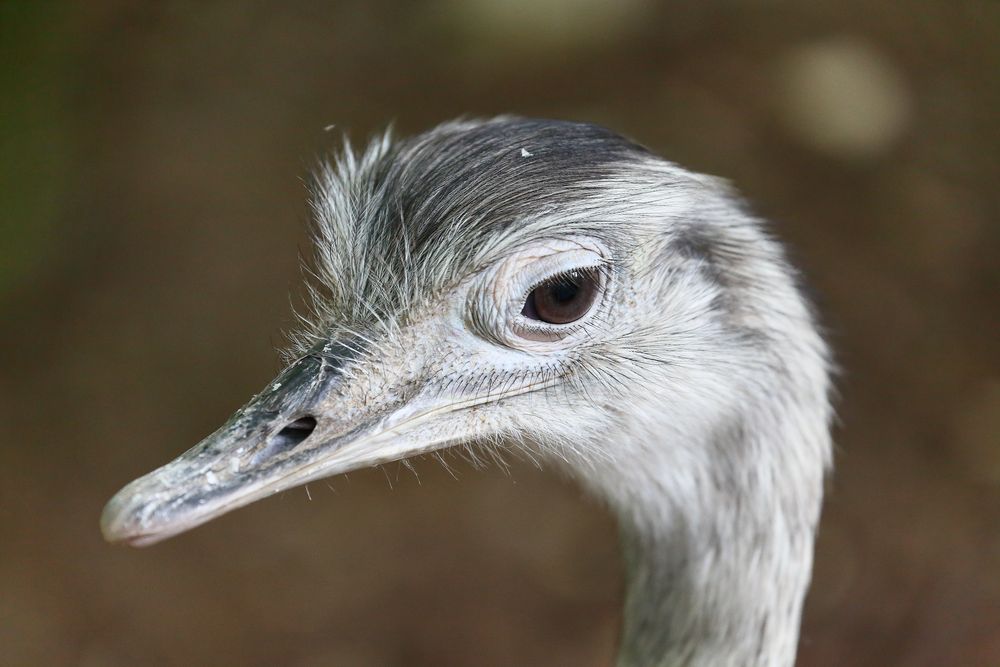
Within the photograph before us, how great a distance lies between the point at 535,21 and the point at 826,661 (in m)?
2.38

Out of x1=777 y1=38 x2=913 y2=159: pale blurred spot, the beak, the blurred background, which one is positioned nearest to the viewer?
the beak

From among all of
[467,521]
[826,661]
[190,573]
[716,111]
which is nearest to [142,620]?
[190,573]

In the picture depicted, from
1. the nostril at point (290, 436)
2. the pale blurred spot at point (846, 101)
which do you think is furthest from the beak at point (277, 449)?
the pale blurred spot at point (846, 101)

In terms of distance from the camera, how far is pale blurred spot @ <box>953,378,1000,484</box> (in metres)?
3.25

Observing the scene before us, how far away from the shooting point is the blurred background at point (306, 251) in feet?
10.3

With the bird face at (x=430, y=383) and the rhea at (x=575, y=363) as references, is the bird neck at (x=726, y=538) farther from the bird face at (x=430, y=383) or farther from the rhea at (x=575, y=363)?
the bird face at (x=430, y=383)

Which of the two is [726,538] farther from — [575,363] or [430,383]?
[430,383]

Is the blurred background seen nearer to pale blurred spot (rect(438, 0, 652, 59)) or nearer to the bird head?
pale blurred spot (rect(438, 0, 652, 59))

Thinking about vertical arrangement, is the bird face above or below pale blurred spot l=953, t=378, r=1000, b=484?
above

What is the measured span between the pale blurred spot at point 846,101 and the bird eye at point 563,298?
254 cm

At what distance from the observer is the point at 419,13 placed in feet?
13.2

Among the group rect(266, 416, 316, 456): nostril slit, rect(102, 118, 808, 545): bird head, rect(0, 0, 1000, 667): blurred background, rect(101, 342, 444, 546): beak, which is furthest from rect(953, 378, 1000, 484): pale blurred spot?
rect(266, 416, 316, 456): nostril slit

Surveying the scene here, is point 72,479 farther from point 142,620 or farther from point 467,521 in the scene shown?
point 467,521

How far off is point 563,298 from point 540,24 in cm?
273
